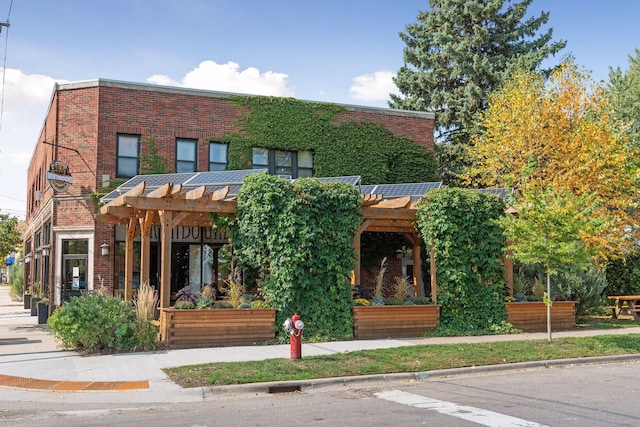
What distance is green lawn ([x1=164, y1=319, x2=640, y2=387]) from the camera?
32.0ft

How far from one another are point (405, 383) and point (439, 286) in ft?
19.8

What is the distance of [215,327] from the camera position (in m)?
13.3

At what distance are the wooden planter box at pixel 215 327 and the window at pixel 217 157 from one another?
9.65 meters

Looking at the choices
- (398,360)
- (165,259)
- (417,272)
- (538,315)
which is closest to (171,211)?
(165,259)

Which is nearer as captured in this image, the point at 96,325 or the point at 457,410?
the point at 457,410

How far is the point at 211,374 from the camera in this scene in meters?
9.78

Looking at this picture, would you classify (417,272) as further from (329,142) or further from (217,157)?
(217,157)

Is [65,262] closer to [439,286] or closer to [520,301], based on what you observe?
[439,286]

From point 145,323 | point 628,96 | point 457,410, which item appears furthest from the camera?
point 628,96

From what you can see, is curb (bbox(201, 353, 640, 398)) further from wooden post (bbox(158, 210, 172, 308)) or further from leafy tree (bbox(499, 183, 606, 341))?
wooden post (bbox(158, 210, 172, 308))

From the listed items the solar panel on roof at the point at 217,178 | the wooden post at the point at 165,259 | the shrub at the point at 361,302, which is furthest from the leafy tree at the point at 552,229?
the wooden post at the point at 165,259

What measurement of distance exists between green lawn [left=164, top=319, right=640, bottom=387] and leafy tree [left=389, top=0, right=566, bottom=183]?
78.6 feet

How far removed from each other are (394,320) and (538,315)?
4297 millimetres

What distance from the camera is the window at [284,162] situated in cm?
2322
